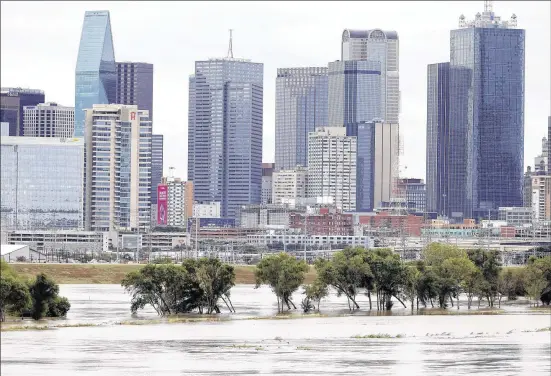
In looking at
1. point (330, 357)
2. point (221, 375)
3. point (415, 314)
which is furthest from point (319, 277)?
point (221, 375)

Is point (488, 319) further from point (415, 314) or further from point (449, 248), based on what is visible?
point (449, 248)

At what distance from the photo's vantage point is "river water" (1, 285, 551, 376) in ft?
217

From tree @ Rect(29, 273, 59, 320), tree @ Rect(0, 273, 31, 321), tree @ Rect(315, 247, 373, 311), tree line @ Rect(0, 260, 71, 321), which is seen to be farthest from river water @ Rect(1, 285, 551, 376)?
tree @ Rect(315, 247, 373, 311)

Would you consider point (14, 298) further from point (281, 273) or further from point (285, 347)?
point (281, 273)

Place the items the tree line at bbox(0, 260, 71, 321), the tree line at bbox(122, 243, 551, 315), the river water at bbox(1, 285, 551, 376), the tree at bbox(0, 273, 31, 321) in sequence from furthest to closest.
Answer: the tree line at bbox(122, 243, 551, 315) < the tree line at bbox(0, 260, 71, 321) < the tree at bbox(0, 273, 31, 321) < the river water at bbox(1, 285, 551, 376)

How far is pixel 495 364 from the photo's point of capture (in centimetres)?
7119

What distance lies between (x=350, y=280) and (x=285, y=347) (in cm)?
4650

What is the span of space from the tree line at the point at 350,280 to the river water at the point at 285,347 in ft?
9.80

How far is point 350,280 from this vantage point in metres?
126

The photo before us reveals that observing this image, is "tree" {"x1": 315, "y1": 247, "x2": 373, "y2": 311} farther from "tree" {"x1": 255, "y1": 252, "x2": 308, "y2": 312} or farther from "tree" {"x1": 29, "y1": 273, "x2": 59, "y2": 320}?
"tree" {"x1": 29, "y1": 273, "x2": 59, "y2": 320}

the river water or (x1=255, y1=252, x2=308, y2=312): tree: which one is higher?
(x1=255, y1=252, x2=308, y2=312): tree

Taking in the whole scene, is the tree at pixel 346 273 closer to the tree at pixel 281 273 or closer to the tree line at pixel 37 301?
the tree at pixel 281 273

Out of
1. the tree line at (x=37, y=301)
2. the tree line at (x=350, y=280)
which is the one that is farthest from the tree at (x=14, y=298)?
the tree line at (x=350, y=280)

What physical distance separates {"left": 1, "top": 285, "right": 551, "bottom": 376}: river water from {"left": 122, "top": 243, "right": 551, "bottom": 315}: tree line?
118 inches
